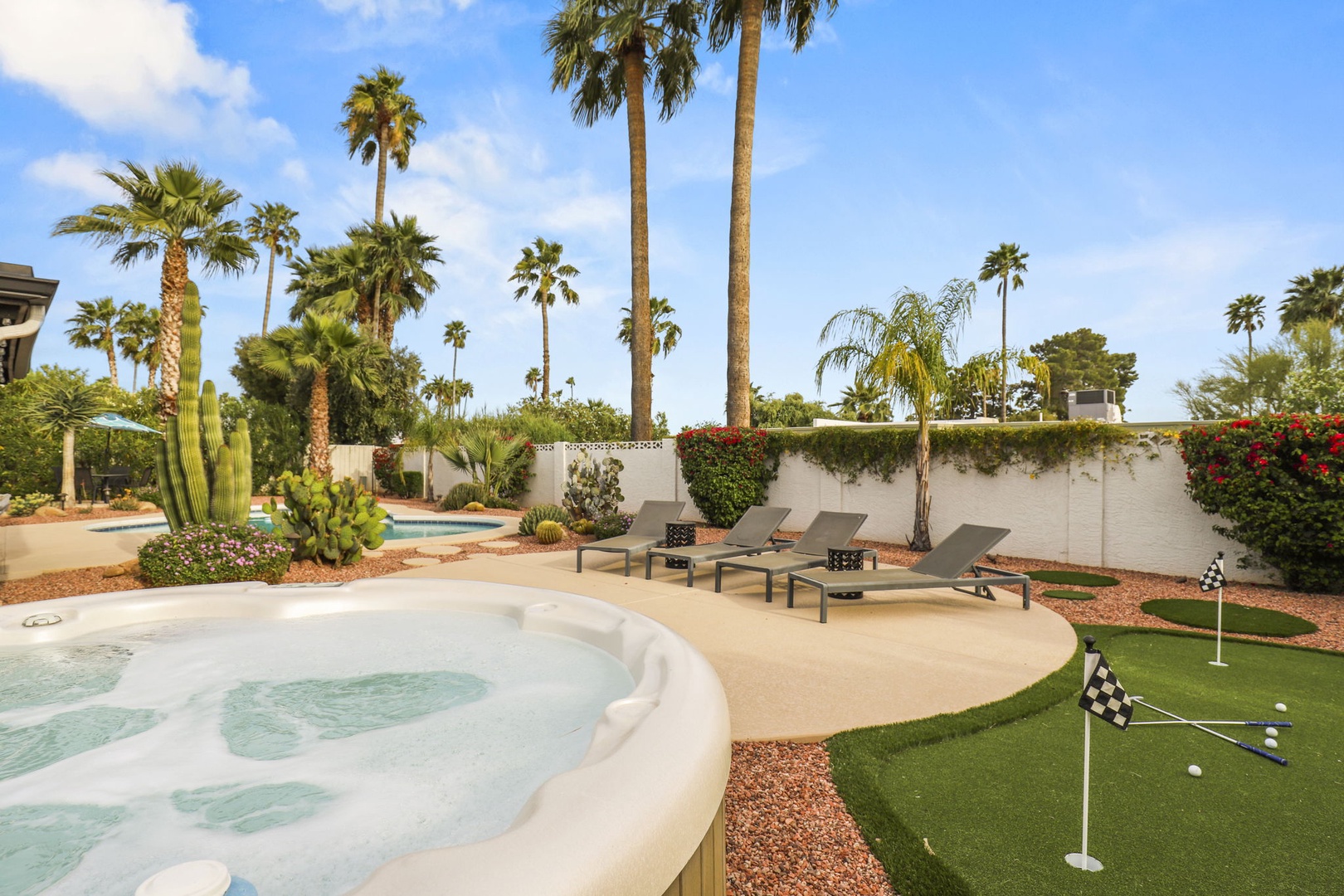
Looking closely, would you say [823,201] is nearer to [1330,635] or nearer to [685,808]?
[1330,635]

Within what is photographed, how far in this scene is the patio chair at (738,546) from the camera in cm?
688

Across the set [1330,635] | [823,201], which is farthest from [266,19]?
[1330,635]

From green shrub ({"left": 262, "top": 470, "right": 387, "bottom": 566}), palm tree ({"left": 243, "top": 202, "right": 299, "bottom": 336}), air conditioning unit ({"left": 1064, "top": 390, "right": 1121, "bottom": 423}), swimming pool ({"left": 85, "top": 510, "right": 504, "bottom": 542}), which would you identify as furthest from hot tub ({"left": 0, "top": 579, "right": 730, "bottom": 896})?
palm tree ({"left": 243, "top": 202, "right": 299, "bottom": 336})

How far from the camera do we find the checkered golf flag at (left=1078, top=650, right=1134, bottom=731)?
2.06 m

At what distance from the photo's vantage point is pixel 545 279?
3131 cm

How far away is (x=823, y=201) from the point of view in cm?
1344

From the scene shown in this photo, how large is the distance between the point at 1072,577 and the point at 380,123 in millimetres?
24253

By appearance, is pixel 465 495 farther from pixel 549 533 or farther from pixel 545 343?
pixel 545 343

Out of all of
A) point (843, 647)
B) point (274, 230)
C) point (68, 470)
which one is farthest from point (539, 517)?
point (274, 230)

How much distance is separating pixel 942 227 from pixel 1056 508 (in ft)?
26.9

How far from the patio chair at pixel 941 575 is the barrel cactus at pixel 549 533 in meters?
4.94

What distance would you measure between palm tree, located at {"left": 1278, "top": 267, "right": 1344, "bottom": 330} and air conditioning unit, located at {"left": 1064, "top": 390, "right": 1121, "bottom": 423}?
80.7 ft

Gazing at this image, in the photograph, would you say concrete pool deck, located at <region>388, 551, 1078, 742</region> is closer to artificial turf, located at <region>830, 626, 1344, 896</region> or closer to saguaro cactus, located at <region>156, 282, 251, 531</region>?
artificial turf, located at <region>830, 626, 1344, 896</region>

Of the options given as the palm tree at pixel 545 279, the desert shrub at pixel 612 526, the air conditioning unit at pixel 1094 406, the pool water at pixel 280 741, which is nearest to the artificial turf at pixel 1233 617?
the pool water at pixel 280 741
